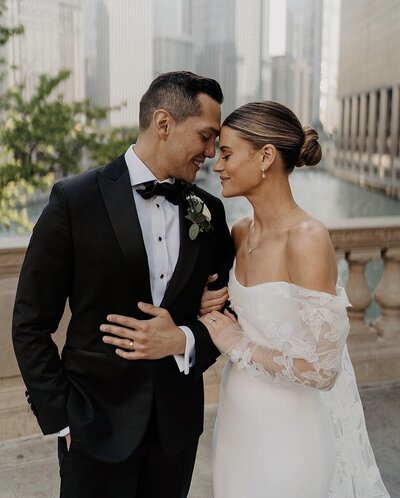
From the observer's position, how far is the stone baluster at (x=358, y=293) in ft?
15.0

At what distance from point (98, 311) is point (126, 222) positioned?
0.32 metres

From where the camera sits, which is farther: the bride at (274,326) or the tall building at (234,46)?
the tall building at (234,46)

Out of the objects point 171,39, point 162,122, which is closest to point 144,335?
point 162,122

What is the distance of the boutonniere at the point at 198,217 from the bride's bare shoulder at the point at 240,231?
299 mm

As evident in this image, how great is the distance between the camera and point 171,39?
6322cm

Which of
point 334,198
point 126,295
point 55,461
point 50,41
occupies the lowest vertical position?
point 334,198

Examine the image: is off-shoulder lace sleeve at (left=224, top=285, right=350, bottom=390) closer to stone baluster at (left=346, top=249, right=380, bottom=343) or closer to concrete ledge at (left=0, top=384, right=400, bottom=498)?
concrete ledge at (left=0, top=384, right=400, bottom=498)

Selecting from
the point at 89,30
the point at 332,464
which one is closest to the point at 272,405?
the point at 332,464

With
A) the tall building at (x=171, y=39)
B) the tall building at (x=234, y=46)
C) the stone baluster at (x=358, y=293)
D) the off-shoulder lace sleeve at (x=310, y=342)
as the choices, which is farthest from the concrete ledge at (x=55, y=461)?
the tall building at (x=171, y=39)

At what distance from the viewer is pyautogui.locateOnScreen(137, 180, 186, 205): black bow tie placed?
2150 millimetres

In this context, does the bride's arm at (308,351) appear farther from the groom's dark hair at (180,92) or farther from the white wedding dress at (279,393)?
the groom's dark hair at (180,92)

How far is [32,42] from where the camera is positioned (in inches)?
2032

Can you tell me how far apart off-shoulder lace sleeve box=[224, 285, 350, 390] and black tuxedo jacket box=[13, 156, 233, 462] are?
26 cm

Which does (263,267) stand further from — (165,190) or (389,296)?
(389,296)
